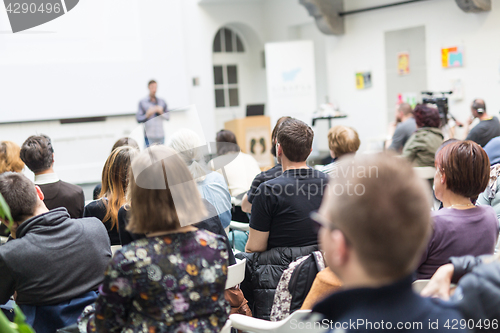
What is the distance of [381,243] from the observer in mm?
745

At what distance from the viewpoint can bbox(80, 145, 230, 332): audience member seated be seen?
4.07 ft

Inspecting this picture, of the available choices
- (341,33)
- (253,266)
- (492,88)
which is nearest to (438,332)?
(253,266)

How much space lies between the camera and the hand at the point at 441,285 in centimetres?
121

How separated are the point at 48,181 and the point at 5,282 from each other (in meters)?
1.31

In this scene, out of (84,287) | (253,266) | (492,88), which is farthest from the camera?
(492,88)

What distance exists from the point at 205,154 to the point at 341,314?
1697mm

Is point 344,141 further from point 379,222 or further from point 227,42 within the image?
point 227,42

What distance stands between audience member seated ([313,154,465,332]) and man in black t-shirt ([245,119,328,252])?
1341mm

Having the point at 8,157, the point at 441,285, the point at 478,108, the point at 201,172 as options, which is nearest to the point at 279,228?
the point at 201,172

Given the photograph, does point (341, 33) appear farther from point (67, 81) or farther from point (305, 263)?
point (305, 263)

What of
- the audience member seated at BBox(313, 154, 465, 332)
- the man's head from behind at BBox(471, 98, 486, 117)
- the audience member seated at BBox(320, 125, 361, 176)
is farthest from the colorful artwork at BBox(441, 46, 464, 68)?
the audience member seated at BBox(313, 154, 465, 332)

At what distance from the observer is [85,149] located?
25.8 feet

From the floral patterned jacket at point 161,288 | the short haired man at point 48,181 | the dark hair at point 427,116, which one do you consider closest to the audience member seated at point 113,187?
the short haired man at point 48,181

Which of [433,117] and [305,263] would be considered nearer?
[305,263]
